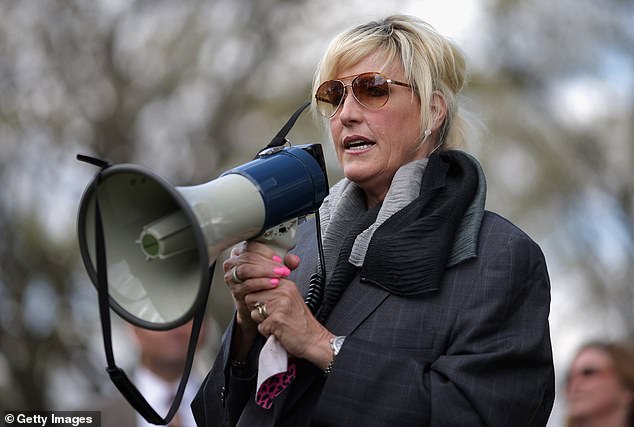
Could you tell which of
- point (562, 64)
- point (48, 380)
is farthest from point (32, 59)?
point (562, 64)

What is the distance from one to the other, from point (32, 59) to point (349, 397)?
901cm

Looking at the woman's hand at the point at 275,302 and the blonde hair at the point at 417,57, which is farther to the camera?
the blonde hair at the point at 417,57

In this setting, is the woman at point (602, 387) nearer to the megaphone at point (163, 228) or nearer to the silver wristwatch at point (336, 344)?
the silver wristwatch at point (336, 344)

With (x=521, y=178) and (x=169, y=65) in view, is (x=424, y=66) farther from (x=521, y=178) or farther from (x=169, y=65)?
(x=521, y=178)

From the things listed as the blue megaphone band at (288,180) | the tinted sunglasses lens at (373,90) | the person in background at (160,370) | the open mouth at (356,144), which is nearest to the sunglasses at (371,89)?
the tinted sunglasses lens at (373,90)

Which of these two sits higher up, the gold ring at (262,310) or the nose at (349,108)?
the nose at (349,108)

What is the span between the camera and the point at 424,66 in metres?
2.73

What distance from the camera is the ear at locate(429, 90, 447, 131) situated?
9.21 ft

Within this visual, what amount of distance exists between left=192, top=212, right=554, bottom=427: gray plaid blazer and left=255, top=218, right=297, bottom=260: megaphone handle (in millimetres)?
256

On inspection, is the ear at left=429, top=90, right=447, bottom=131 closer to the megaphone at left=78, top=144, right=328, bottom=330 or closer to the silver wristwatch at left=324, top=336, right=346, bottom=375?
the megaphone at left=78, top=144, right=328, bottom=330

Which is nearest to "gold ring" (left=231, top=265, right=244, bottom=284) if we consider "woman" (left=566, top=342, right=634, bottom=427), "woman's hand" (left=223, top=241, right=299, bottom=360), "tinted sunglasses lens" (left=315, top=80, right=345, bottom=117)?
"woman's hand" (left=223, top=241, right=299, bottom=360)

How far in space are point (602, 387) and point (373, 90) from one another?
204 cm

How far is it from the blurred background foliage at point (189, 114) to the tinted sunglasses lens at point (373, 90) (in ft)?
24.9

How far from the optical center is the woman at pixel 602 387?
395 cm
